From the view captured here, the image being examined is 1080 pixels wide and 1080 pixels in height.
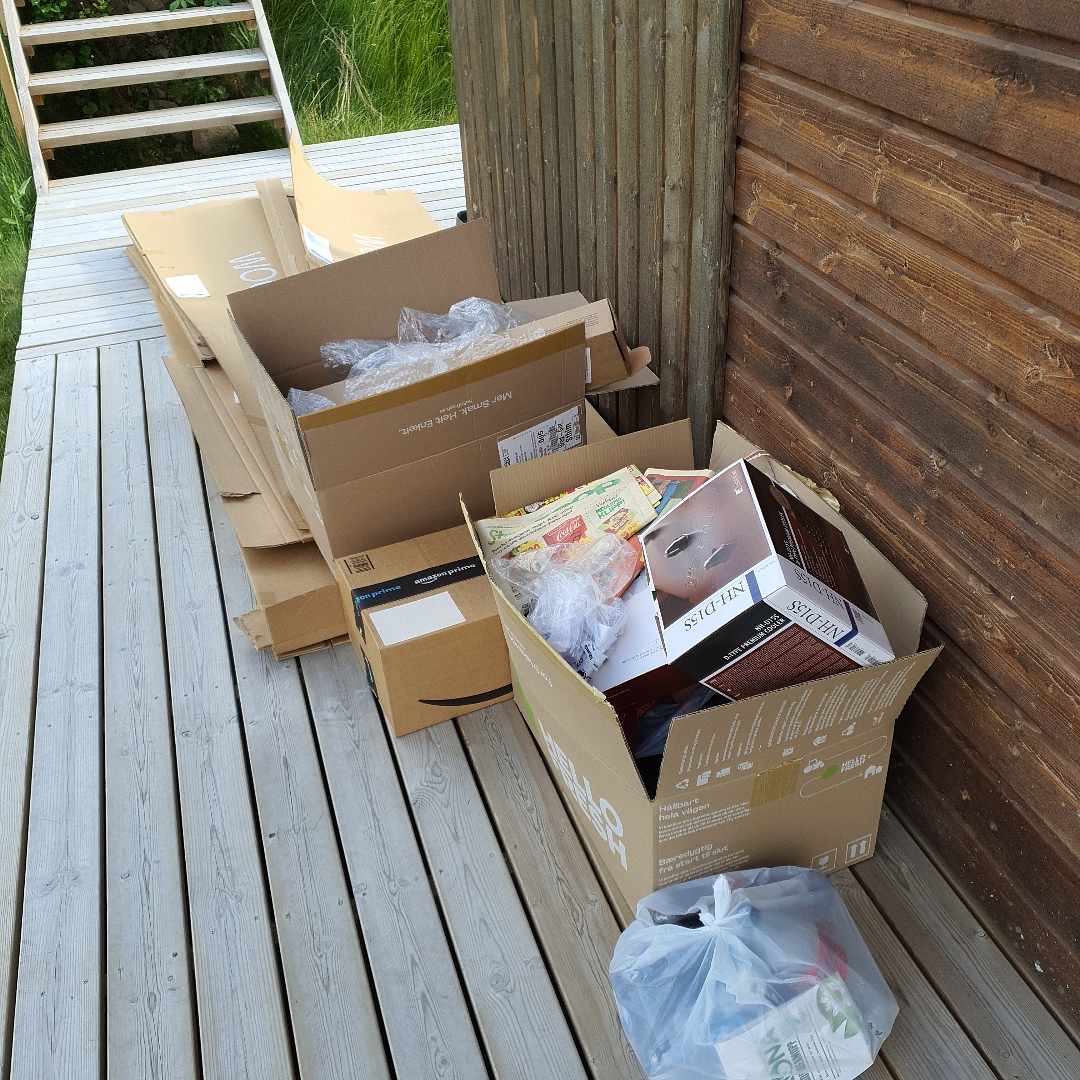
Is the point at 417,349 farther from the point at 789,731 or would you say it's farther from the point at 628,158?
the point at 789,731

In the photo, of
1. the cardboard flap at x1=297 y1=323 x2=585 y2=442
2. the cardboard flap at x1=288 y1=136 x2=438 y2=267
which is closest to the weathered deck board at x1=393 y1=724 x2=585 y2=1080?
the cardboard flap at x1=297 y1=323 x2=585 y2=442

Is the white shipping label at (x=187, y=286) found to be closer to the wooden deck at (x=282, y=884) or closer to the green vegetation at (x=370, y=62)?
the wooden deck at (x=282, y=884)

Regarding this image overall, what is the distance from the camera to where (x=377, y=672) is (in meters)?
1.88

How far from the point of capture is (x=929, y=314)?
1350mm

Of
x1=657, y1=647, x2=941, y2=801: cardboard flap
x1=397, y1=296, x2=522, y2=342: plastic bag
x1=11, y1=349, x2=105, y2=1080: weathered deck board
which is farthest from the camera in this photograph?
x1=397, y1=296, x2=522, y2=342: plastic bag

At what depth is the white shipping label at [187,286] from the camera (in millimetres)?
2834

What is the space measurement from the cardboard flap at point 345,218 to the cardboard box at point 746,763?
4.97ft

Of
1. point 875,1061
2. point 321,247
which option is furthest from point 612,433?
point 875,1061

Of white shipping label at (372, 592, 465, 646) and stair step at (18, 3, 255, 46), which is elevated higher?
stair step at (18, 3, 255, 46)

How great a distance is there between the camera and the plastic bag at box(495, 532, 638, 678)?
1561 millimetres

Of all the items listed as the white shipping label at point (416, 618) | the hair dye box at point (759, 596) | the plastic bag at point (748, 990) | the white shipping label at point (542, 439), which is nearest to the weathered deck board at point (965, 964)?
the plastic bag at point (748, 990)

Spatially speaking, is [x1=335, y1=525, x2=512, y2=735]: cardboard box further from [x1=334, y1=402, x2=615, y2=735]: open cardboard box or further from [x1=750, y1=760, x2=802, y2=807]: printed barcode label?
[x1=750, y1=760, x2=802, y2=807]: printed barcode label

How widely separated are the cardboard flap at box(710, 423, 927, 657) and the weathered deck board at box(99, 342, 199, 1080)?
116 cm

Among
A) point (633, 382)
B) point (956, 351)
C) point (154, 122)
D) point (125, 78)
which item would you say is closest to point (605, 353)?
point (633, 382)
